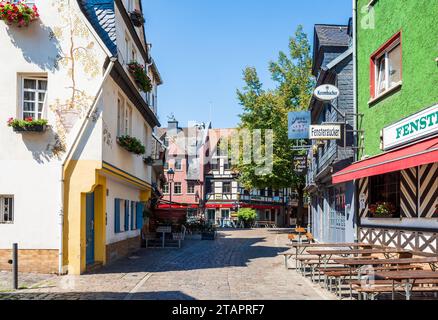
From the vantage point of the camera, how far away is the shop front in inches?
414

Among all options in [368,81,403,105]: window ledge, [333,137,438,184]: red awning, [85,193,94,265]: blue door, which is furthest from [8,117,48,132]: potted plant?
[368,81,403,105]: window ledge

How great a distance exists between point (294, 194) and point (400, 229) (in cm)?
5345

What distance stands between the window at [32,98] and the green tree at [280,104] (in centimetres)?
2411

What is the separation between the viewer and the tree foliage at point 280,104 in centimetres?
3728

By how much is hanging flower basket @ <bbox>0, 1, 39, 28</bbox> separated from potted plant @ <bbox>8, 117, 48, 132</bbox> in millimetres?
2521

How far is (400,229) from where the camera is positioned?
41.6 feet

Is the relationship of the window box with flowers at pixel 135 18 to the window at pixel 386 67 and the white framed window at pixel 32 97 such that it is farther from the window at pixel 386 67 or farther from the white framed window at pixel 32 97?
the window at pixel 386 67

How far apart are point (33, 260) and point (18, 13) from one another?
6291mm

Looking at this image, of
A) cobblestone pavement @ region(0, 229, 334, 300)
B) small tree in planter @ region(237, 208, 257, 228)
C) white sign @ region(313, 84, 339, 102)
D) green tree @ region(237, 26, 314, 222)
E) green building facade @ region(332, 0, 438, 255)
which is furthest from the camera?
small tree in planter @ region(237, 208, 257, 228)

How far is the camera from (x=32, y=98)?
13617 millimetres

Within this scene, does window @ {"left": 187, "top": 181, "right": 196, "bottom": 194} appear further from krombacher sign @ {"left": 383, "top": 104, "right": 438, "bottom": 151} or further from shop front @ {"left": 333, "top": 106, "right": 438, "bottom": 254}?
krombacher sign @ {"left": 383, "top": 104, "right": 438, "bottom": 151}

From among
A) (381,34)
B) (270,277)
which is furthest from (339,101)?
(270,277)

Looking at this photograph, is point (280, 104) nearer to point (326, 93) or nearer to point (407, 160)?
point (326, 93)

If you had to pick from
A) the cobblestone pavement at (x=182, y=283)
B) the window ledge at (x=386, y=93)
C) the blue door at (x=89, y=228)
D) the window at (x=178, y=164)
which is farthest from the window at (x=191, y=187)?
the window ledge at (x=386, y=93)
